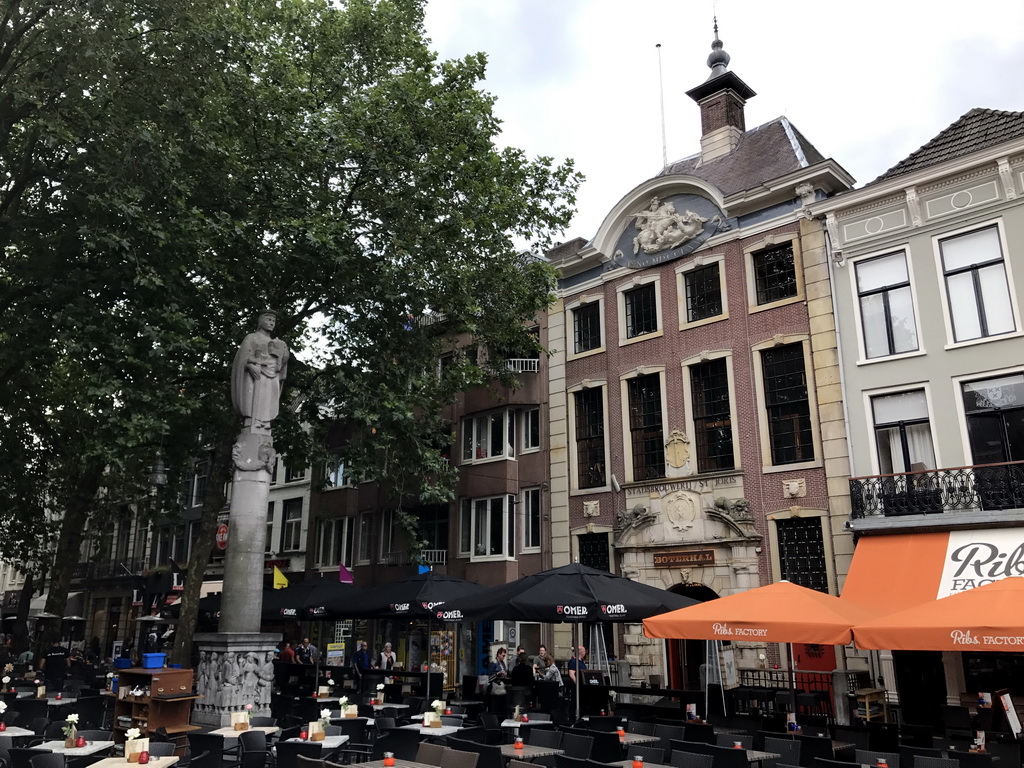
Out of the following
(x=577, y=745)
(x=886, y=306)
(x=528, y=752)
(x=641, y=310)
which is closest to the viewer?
(x=577, y=745)

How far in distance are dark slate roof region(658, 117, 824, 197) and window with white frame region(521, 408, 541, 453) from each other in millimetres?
8407

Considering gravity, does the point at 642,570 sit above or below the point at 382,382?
below

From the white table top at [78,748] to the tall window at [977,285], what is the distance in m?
17.4

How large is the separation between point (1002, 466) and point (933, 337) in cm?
326

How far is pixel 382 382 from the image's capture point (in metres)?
21.0

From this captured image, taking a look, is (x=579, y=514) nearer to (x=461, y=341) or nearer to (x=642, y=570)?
(x=642, y=570)

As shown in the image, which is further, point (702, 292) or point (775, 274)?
point (702, 292)

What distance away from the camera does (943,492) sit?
648 inches

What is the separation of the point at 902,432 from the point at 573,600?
9214 mm

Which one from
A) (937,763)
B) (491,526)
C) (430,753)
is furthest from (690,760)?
(491,526)

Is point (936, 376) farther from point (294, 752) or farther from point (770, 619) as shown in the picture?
point (294, 752)

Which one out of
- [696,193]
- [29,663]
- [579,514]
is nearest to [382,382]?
[579,514]

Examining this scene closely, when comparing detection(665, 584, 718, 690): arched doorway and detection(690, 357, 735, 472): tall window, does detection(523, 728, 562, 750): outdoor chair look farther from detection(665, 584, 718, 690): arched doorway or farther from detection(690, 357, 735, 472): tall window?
detection(690, 357, 735, 472): tall window

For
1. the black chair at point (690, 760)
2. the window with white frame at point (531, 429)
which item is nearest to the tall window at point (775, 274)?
the window with white frame at point (531, 429)
